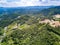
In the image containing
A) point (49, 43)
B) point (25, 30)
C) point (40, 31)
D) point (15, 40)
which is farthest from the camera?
point (25, 30)

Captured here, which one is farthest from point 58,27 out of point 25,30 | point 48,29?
point 25,30

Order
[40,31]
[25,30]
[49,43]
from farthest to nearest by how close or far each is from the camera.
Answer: [25,30], [40,31], [49,43]

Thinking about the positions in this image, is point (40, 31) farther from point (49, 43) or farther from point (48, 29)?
point (49, 43)

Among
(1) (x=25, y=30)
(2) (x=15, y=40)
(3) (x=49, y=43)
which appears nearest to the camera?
(3) (x=49, y=43)

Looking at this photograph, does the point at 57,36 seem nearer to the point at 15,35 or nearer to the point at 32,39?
the point at 32,39

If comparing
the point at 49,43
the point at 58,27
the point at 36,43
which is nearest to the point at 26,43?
the point at 36,43

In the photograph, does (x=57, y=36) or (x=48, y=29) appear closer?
(x=57, y=36)

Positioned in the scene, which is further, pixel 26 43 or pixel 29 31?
pixel 29 31

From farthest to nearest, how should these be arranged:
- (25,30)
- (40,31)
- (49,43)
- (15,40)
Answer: (25,30), (40,31), (15,40), (49,43)
